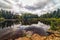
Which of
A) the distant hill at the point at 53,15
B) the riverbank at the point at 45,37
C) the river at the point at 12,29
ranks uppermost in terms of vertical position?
the distant hill at the point at 53,15

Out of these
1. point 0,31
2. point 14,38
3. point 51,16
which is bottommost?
point 14,38

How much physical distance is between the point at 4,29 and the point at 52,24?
2.43 feet

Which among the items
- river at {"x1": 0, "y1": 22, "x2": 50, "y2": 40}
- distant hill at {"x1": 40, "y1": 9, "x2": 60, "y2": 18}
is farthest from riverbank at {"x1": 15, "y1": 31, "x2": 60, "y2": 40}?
distant hill at {"x1": 40, "y1": 9, "x2": 60, "y2": 18}

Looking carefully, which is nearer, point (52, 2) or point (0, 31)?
point (0, 31)

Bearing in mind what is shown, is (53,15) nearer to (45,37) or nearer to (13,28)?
(45,37)

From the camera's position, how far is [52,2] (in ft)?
5.92

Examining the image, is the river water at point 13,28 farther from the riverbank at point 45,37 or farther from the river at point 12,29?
the riverbank at point 45,37

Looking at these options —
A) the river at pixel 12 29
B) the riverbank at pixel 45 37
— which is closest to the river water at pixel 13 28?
the river at pixel 12 29

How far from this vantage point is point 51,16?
1.78 meters

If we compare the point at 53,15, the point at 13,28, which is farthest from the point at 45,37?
the point at 13,28

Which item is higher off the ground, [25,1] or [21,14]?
[25,1]

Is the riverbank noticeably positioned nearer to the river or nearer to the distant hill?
the river

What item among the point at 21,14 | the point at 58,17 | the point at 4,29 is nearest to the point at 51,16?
the point at 58,17

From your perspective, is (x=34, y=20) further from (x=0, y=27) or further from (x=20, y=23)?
(x=0, y=27)
